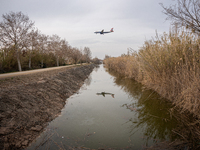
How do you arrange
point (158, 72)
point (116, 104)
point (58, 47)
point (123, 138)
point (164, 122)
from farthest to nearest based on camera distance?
point (58, 47) < point (116, 104) < point (158, 72) < point (164, 122) < point (123, 138)

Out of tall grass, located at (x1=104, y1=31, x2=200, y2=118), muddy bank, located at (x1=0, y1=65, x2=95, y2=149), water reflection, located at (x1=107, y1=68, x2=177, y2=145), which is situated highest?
tall grass, located at (x1=104, y1=31, x2=200, y2=118)

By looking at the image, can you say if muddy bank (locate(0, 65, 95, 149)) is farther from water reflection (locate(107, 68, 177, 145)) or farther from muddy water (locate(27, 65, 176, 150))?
water reflection (locate(107, 68, 177, 145))

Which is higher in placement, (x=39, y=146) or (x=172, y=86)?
(x=172, y=86)

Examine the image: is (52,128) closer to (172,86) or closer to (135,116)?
(135,116)

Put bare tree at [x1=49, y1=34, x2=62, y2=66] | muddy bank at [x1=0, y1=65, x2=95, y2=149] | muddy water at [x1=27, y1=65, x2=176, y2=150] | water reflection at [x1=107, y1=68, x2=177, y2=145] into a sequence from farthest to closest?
1. bare tree at [x1=49, y1=34, x2=62, y2=66]
2. water reflection at [x1=107, y1=68, x2=177, y2=145]
3. muddy water at [x1=27, y1=65, x2=176, y2=150]
4. muddy bank at [x1=0, y1=65, x2=95, y2=149]

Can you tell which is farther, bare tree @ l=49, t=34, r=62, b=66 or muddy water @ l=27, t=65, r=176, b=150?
bare tree @ l=49, t=34, r=62, b=66

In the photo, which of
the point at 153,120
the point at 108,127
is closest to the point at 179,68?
the point at 153,120

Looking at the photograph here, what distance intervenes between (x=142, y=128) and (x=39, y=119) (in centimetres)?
342

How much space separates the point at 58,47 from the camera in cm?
2900

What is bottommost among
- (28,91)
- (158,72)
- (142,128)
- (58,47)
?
(142,128)

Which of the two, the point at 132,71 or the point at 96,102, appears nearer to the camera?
the point at 96,102

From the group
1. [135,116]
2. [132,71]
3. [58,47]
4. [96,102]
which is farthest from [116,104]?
[58,47]

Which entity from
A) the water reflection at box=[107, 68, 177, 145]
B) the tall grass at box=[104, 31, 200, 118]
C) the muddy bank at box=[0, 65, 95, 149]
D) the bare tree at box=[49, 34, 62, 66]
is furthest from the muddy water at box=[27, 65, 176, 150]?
the bare tree at box=[49, 34, 62, 66]

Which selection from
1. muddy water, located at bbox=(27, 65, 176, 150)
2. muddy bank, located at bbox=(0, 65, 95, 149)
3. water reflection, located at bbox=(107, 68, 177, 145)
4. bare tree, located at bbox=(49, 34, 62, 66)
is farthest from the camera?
bare tree, located at bbox=(49, 34, 62, 66)
